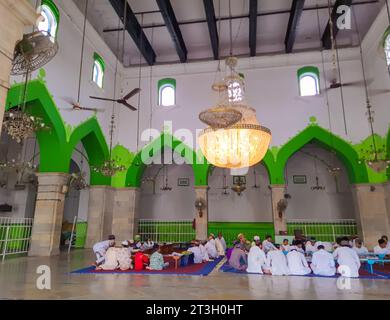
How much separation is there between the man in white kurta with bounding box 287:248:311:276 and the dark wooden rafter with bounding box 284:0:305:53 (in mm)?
6740

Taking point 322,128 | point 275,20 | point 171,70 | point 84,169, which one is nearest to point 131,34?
point 171,70

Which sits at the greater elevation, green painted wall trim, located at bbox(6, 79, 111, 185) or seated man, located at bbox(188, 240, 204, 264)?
green painted wall trim, located at bbox(6, 79, 111, 185)

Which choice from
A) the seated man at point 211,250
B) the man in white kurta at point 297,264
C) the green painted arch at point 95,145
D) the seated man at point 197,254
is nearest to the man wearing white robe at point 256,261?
the man in white kurta at point 297,264

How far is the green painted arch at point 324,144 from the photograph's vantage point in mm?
9617

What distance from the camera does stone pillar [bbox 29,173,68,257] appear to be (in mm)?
7371

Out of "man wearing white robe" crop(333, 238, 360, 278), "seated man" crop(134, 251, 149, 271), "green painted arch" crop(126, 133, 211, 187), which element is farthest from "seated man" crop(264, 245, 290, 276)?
"green painted arch" crop(126, 133, 211, 187)

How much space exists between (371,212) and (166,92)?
26.6ft

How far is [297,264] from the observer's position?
534 centimetres

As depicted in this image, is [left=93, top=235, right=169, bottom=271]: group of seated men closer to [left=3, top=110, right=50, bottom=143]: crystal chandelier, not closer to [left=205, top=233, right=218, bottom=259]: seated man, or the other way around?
[left=205, top=233, right=218, bottom=259]: seated man

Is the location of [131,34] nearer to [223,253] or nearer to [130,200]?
[130,200]

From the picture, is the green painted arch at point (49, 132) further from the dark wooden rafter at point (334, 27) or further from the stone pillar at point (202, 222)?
the dark wooden rafter at point (334, 27)

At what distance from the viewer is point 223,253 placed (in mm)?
8594

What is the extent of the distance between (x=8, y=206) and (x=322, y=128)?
11.0 m

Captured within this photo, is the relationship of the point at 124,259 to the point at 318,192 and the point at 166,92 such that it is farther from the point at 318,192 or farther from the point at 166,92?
the point at 318,192
